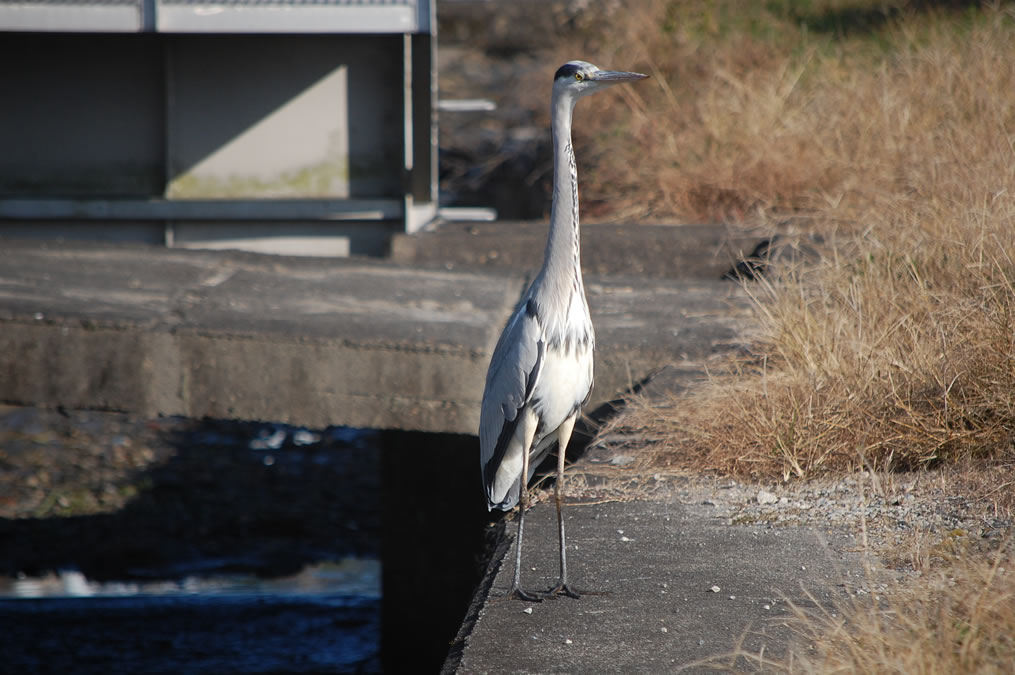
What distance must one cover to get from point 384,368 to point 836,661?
10.1 feet

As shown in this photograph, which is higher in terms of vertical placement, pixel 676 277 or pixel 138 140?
pixel 138 140

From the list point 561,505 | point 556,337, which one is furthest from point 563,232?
point 561,505

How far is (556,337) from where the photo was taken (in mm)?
3029

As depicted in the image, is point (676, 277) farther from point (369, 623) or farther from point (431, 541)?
point (369, 623)

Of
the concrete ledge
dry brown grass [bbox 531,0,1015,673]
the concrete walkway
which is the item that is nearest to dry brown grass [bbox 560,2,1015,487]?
dry brown grass [bbox 531,0,1015,673]

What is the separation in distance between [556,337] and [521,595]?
749 millimetres

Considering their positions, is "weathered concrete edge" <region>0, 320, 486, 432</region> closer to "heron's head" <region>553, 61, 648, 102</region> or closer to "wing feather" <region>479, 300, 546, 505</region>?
"wing feather" <region>479, 300, 546, 505</region>

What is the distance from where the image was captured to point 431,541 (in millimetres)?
6758

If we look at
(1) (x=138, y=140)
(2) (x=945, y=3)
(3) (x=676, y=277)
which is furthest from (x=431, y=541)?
(2) (x=945, y=3)

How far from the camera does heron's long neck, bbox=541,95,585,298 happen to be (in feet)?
10.0

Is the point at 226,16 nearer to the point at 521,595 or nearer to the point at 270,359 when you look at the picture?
the point at 270,359

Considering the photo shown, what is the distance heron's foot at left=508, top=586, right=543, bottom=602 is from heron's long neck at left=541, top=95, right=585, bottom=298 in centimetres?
86

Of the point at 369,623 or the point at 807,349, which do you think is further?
the point at 369,623

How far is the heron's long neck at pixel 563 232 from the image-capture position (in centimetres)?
306
